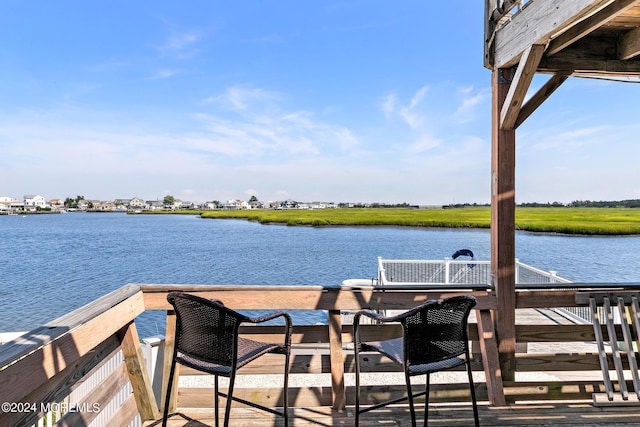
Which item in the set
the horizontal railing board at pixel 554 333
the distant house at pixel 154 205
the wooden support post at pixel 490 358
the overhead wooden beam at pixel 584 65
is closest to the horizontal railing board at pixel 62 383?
the wooden support post at pixel 490 358

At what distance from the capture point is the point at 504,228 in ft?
8.39

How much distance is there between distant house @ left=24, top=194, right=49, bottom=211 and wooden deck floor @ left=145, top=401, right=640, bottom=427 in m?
72.3

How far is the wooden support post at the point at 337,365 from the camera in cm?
234

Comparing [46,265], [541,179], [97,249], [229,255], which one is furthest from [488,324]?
[97,249]

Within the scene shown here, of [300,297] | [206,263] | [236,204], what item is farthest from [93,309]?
[236,204]

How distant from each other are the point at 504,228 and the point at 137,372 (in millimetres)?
2334

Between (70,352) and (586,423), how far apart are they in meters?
A: 2.63

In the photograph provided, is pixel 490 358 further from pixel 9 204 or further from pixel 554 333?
pixel 9 204

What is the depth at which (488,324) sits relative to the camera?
2498mm

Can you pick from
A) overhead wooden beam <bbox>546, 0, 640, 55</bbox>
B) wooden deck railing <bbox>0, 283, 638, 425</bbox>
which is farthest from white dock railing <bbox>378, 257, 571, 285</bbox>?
overhead wooden beam <bbox>546, 0, 640, 55</bbox>

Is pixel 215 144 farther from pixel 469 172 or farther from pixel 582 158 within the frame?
pixel 582 158

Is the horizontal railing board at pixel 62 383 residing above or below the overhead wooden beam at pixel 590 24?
below

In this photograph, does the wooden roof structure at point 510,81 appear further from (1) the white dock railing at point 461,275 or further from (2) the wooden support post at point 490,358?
(1) the white dock railing at point 461,275

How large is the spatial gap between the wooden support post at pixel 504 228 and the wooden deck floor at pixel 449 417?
29 centimetres
